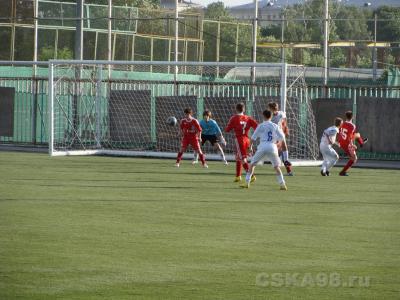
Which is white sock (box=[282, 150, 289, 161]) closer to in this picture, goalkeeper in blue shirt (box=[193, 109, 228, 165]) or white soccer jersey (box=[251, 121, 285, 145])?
goalkeeper in blue shirt (box=[193, 109, 228, 165])

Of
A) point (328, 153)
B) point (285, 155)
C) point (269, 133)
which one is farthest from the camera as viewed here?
point (328, 153)

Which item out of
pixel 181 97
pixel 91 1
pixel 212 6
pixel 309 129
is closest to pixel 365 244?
pixel 309 129

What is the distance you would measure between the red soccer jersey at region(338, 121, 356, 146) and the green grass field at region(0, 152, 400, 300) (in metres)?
3.65

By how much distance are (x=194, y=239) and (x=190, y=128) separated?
16472mm

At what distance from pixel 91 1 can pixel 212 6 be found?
43984mm

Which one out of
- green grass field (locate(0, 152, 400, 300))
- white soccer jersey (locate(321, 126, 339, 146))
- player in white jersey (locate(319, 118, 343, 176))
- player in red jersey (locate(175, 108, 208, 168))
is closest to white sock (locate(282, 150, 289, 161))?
player in white jersey (locate(319, 118, 343, 176))

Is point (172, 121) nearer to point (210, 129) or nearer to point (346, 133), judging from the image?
point (210, 129)

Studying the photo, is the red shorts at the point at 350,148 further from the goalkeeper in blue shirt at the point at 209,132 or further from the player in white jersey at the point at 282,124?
the goalkeeper in blue shirt at the point at 209,132

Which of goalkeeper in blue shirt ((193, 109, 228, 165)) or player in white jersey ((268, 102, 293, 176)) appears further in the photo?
goalkeeper in blue shirt ((193, 109, 228, 165))

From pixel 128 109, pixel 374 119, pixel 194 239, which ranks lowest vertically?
pixel 194 239

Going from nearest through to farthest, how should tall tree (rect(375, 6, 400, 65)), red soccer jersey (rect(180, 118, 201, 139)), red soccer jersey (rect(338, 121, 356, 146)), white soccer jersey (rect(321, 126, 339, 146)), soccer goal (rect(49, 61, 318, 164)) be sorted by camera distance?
1. white soccer jersey (rect(321, 126, 339, 146))
2. red soccer jersey (rect(338, 121, 356, 146))
3. red soccer jersey (rect(180, 118, 201, 139))
4. soccer goal (rect(49, 61, 318, 164))
5. tall tree (rect(375, 6, 400, 65))

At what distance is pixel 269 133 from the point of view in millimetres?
23016

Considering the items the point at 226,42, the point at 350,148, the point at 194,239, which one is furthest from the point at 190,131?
the point at 226,42

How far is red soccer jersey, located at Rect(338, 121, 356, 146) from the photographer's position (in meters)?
28.8
